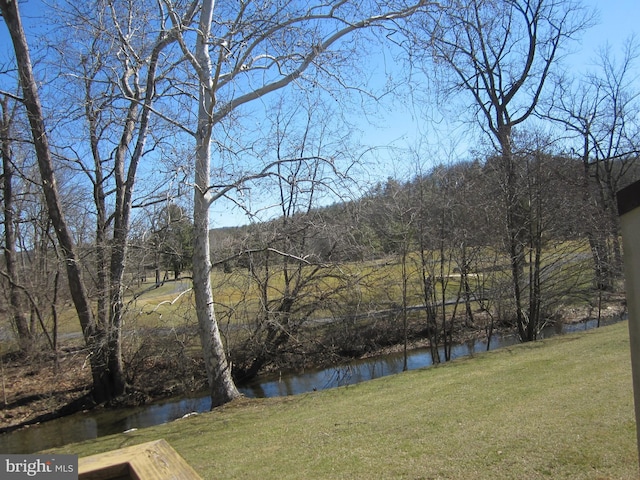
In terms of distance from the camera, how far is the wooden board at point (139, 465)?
6.09ft

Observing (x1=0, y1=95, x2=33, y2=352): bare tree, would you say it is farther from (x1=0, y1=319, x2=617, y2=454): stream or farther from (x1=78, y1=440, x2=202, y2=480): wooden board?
(x1=78, y1=440, x2=202, y2=480): wooden board

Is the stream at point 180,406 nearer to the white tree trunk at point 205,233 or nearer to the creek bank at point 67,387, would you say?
the creek bank at point 67,387

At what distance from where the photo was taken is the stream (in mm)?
12414

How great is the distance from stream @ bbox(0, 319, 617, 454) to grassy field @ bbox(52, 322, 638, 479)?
4090 millimetres

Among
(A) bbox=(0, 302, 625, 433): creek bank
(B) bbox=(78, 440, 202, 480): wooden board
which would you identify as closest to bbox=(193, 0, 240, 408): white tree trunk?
(A) bbox=(0, 302, 625, 433): creek bank

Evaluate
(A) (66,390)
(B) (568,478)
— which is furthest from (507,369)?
(A) (66,390)

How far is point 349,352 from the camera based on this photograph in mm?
17312

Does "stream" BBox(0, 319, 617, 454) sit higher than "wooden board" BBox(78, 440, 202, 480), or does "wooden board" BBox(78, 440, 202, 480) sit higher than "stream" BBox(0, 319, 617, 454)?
"wooden board" BBox(78, 440, 202, 480)

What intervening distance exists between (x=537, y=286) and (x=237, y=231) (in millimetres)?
9938

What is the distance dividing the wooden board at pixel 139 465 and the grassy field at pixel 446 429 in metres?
2.81

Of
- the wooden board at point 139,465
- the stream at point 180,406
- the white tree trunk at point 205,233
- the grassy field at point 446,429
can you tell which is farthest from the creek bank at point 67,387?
the wooden board at point 139,465

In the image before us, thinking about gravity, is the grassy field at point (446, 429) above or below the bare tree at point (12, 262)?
below

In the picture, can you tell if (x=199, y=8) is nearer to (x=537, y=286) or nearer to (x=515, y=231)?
(x=515, y=231)

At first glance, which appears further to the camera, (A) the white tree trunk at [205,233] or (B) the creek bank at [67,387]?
(B) the creek bank at [67,387]
